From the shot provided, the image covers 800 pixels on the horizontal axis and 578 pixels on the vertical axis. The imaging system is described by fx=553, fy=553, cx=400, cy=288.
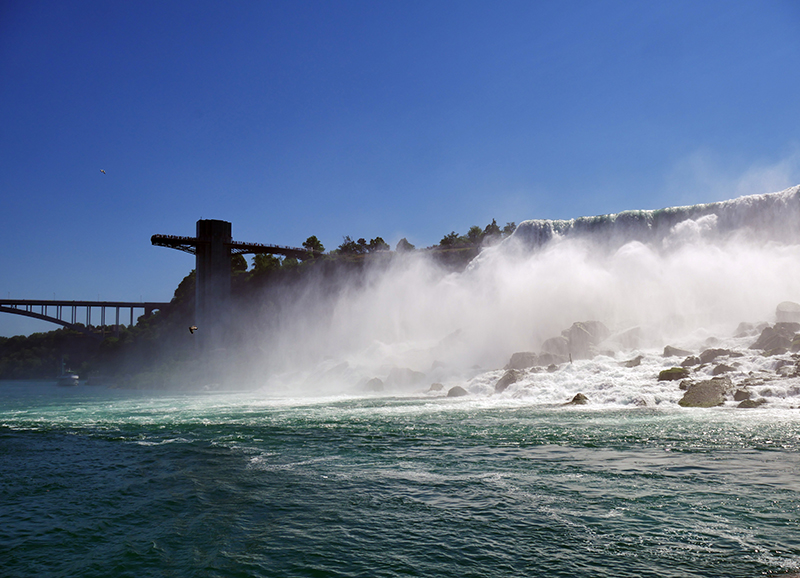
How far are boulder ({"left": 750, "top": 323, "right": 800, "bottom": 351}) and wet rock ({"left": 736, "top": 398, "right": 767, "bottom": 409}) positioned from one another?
764 cm

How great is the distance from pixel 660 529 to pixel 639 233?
39.9 metres

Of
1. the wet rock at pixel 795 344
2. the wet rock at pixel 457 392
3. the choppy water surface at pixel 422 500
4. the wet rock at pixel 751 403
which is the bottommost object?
the choppy water surface at pixel 422 500

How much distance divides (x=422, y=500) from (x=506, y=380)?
18731 millimetres

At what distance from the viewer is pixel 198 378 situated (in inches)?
2314

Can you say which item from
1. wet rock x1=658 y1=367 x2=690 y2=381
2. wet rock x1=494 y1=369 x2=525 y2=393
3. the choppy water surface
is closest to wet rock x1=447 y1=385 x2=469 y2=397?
wet rock x1=494 y1=369 x2=525 y2=393

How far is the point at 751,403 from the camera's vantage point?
60.3ft

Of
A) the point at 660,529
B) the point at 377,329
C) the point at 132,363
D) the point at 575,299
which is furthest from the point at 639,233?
the point at 132,363

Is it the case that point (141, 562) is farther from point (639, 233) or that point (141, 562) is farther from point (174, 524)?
point (639, 233)

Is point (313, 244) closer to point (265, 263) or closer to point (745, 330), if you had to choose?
point (265, 263)

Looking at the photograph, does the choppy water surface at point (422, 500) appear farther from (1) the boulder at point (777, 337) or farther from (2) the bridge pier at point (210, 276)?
(2) the bridge pier at point (210, 276)

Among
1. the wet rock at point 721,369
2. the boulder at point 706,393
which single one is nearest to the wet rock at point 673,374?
the wet rock at point 721,369

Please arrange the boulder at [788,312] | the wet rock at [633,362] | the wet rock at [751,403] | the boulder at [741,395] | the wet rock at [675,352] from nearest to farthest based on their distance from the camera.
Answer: the wet rock at [751,403]
the boulder at [741,395]
the wet rock at [633,362]
the wet rock at [675,352]
the boulder at [788,312]

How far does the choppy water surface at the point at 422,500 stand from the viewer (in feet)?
22.3

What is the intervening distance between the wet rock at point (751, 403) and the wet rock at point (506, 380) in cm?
1044
